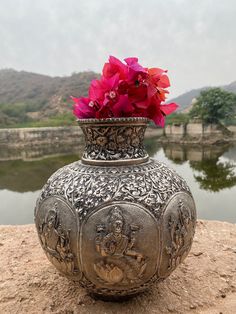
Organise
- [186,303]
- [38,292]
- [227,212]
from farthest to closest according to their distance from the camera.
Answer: [227,212] < [38,292] < [186,303]

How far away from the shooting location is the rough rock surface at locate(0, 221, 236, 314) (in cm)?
230

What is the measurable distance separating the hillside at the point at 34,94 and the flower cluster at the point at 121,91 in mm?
28116

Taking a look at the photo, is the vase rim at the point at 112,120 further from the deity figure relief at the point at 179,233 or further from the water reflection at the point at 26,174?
the water reflection at the point at 26,174

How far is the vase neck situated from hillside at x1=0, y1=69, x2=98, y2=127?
28153 millimetres

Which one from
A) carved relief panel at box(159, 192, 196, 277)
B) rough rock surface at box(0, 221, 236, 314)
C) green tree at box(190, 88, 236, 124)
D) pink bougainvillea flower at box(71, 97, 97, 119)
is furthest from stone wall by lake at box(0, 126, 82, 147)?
carved relief panel at box(159, 192, 196, 277)

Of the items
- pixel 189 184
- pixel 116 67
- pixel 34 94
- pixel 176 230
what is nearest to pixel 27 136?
pixel 189 184

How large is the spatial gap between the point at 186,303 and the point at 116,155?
1.32 metres

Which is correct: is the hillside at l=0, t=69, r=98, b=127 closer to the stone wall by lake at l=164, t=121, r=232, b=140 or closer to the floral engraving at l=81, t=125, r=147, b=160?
the stone wall by lake at l=164, t=121, r=232, b=140

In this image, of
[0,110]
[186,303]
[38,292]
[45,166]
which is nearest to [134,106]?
[186,303]

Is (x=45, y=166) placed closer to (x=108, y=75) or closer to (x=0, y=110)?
(x=108, y=75)

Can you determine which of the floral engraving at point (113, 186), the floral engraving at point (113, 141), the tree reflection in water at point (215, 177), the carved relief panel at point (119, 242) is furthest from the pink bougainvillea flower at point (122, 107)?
the tree reflection in water at point (215, 177)

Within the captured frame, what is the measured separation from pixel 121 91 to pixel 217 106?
883 inches

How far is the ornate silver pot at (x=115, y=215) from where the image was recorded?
188cm

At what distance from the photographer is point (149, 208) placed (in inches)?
75.7
